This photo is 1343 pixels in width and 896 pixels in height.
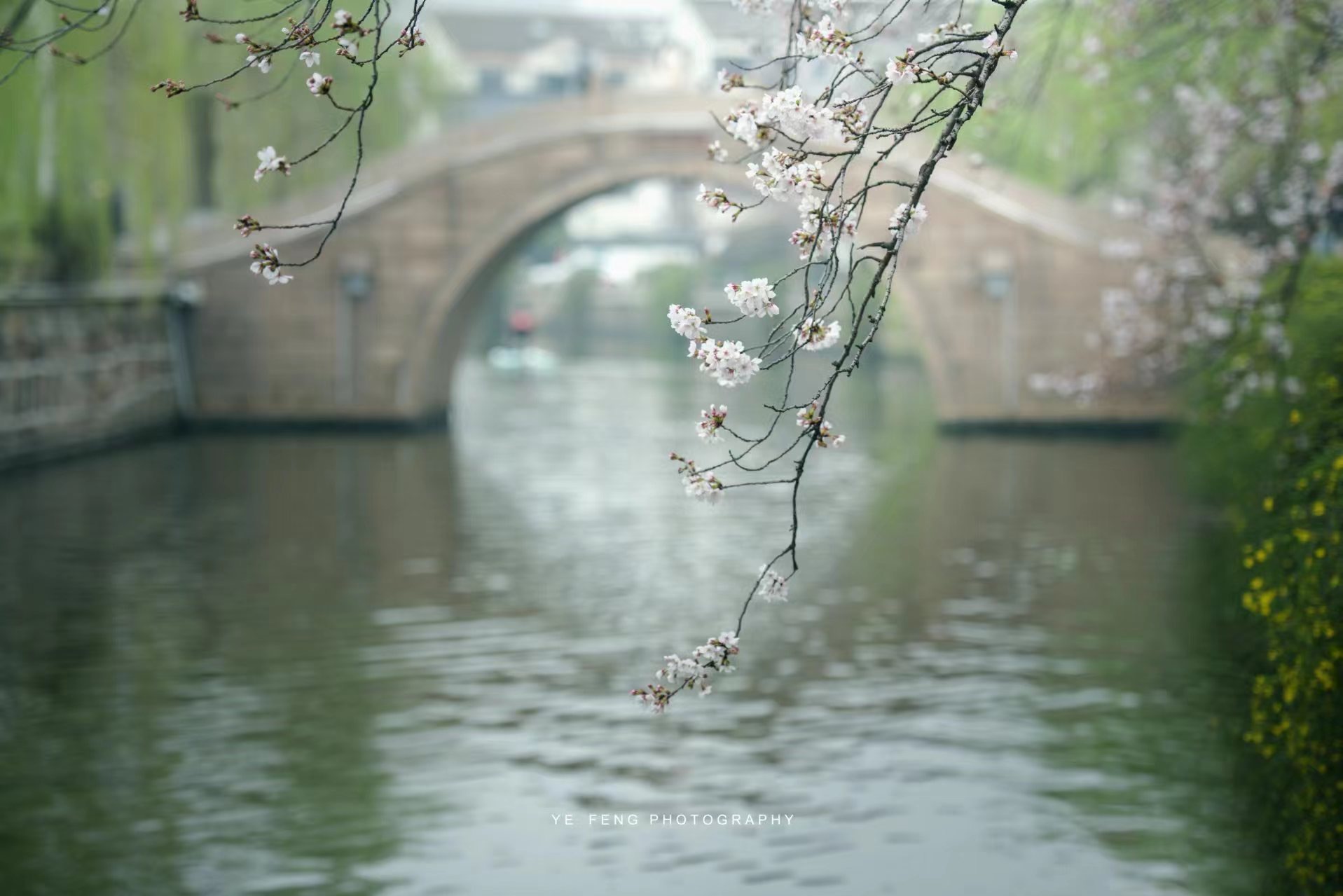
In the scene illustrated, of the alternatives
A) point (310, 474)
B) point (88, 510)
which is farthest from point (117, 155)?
point (88, 510)

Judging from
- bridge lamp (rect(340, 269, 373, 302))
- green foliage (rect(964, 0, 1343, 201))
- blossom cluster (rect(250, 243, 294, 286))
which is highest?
green foliage (rect(964, 0, 1343, 201))

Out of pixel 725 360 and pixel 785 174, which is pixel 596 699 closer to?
pixel 725 360

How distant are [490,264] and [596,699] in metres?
17.9

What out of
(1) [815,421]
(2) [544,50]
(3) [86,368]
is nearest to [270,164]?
(1) [815,421]

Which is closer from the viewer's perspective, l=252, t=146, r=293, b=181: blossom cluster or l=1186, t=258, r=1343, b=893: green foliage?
l=252, t=146, r=293, b=181: blossom cluster

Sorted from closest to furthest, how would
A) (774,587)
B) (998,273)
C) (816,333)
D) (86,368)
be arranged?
(816,333) → (774,587) → (86,368) → (998,273)

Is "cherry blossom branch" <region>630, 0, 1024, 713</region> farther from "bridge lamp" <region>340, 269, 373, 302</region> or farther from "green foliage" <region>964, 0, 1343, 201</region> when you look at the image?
"bridge lamp" <region>340, 269, 373, 302</region>

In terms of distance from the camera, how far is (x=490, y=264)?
89.9ft

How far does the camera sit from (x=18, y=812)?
7973 millimetres

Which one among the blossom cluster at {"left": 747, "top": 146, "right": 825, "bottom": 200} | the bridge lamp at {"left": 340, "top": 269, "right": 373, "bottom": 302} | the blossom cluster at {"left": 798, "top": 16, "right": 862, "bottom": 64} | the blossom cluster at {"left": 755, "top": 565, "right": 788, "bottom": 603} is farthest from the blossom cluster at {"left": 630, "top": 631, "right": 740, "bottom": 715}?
the bridge lamp at {"left": 340, "top": 269, "right": 373, "bottom": 302}

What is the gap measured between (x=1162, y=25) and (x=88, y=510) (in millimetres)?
10644

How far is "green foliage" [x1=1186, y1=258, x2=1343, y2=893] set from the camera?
19.1 ft

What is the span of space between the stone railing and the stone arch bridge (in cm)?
75

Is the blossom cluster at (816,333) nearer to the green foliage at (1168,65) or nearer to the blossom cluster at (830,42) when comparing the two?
the blossom cluster at (830,42)
